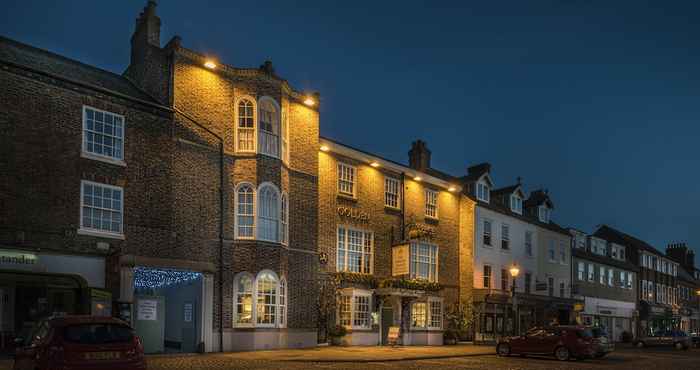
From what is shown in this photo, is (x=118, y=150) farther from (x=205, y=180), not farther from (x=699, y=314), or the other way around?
(x=699, y=314)

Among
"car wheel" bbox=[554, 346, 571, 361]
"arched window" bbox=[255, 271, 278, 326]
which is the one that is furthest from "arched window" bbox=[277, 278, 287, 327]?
"car wheel" bbox=[554, 346, 571, 361]

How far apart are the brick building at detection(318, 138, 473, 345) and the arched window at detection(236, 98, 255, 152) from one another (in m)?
4.84

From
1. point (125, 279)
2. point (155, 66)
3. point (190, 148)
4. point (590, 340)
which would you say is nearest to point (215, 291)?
point (125, 279)

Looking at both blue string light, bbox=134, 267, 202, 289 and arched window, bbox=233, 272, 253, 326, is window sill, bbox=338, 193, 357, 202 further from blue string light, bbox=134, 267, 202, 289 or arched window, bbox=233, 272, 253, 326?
blue string light, bbox=134, 267, 202, 289

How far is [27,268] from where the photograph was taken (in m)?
20.5

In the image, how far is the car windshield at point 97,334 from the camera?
500 inches

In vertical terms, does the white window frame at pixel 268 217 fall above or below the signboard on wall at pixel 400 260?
above

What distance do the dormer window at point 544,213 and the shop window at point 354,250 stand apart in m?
22.0

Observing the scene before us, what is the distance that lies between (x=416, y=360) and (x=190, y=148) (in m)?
11.7

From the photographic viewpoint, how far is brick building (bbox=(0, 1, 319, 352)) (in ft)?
69.7

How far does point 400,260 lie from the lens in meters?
34.9

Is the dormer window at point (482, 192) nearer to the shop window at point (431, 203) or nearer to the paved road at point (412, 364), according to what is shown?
the shop window at point (431, 203)

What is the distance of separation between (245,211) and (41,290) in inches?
324

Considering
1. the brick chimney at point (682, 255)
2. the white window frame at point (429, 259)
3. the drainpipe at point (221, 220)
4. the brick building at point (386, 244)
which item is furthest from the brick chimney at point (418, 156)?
the brick chimney at point (682, 255)
